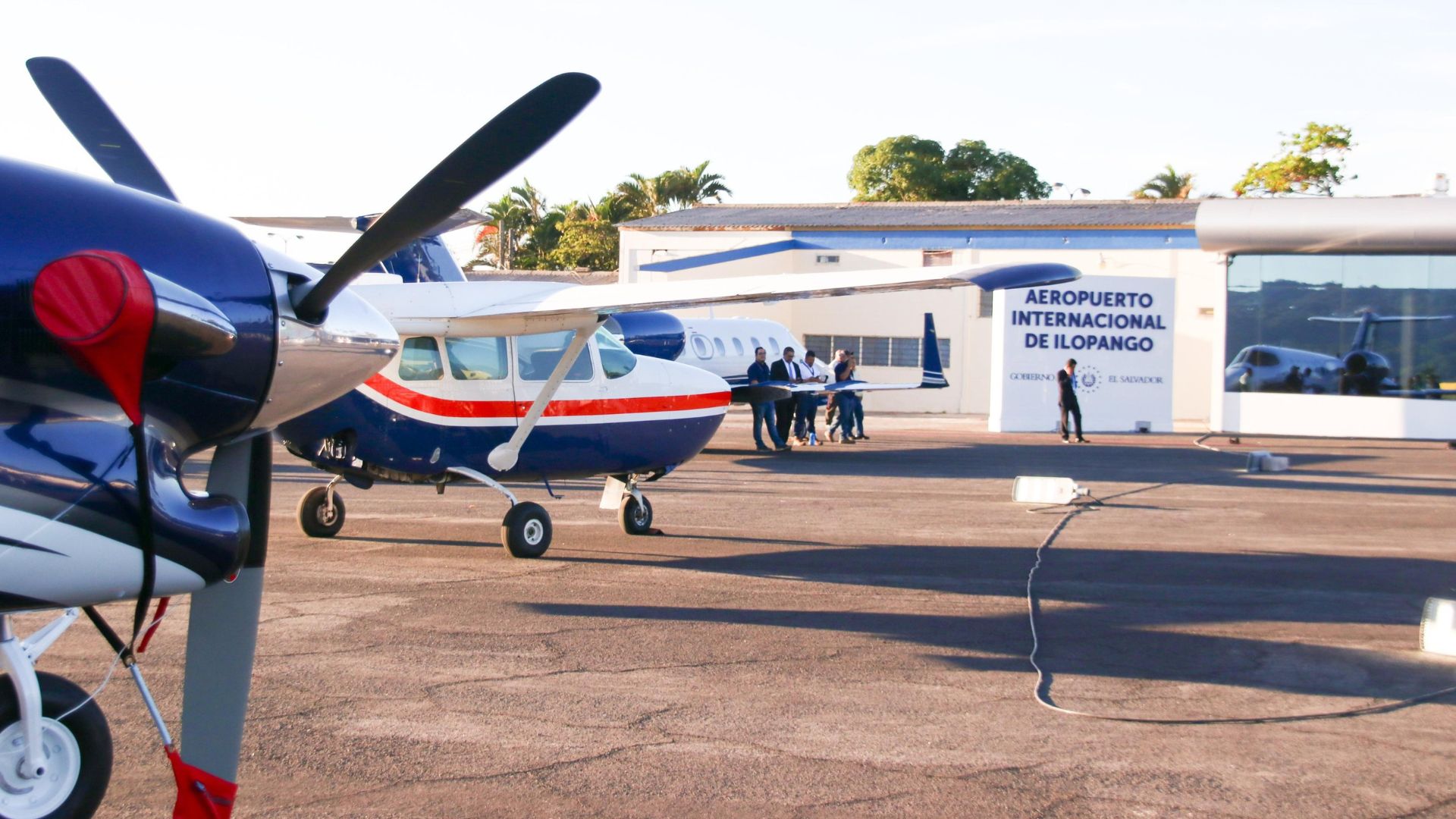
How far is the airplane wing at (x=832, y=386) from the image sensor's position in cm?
1559

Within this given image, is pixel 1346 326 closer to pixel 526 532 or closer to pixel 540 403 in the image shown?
pixel 540 403

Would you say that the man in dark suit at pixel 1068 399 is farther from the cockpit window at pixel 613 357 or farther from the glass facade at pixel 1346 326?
the cockpit window at pixel 613 357

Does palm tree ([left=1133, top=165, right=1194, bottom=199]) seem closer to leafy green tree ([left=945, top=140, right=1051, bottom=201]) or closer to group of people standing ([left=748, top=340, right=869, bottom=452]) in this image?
leafy green tree ([left=945, top=140, right=1051, bottom=201])

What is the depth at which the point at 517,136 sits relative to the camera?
3.63 m

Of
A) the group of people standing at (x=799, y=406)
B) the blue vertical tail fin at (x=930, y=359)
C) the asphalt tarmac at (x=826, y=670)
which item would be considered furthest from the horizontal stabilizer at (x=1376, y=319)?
the asphalt tarmac at (x=826, y=670)

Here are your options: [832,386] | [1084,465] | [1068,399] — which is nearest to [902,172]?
[1068,399]

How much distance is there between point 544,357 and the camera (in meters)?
11.5

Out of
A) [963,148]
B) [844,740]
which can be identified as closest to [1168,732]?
[844,740]

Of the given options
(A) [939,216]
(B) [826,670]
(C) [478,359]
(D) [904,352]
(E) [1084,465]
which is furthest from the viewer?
(A) [939,216]

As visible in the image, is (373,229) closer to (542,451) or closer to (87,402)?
(87,402)

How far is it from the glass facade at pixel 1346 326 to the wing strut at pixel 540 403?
20489mm

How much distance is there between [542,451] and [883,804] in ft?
22.4

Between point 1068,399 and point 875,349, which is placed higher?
point 875,349

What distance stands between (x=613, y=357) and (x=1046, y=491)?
6229 mm
